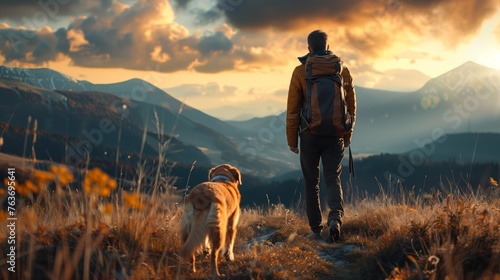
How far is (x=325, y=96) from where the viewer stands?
6.17 meters

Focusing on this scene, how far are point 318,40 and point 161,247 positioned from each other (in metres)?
3.72

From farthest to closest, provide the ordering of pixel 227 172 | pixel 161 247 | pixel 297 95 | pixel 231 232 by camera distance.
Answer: pixel 297 95 < pixel 227 172 < pixel 231 232 < pixel 161 247

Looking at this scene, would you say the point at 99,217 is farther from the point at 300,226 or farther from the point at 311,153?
the point at 300,226

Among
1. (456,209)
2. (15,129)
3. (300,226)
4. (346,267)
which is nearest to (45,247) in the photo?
(346,267)

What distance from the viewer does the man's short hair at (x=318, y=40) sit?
6410 millimetres

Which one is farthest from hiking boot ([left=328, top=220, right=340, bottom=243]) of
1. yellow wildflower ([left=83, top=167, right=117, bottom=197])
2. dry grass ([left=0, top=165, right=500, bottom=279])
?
Answer: yellow wildflower ([left=83, top=167, right=117, bottom=197])

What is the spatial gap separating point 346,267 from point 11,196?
3630 millimetres

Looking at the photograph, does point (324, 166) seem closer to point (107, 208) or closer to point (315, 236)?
point (315, 236)

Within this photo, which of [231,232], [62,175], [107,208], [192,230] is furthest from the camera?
[231,232]

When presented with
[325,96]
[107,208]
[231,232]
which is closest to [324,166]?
[325,96]

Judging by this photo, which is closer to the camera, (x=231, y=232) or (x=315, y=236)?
(x=231, y=232)

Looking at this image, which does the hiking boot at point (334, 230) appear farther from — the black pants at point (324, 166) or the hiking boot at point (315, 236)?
the hiking boot at point (315, 236)

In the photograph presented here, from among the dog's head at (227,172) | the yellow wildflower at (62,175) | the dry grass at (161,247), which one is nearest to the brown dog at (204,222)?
the dry grass at (161,247)

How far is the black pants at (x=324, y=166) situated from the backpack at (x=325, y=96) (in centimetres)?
20
